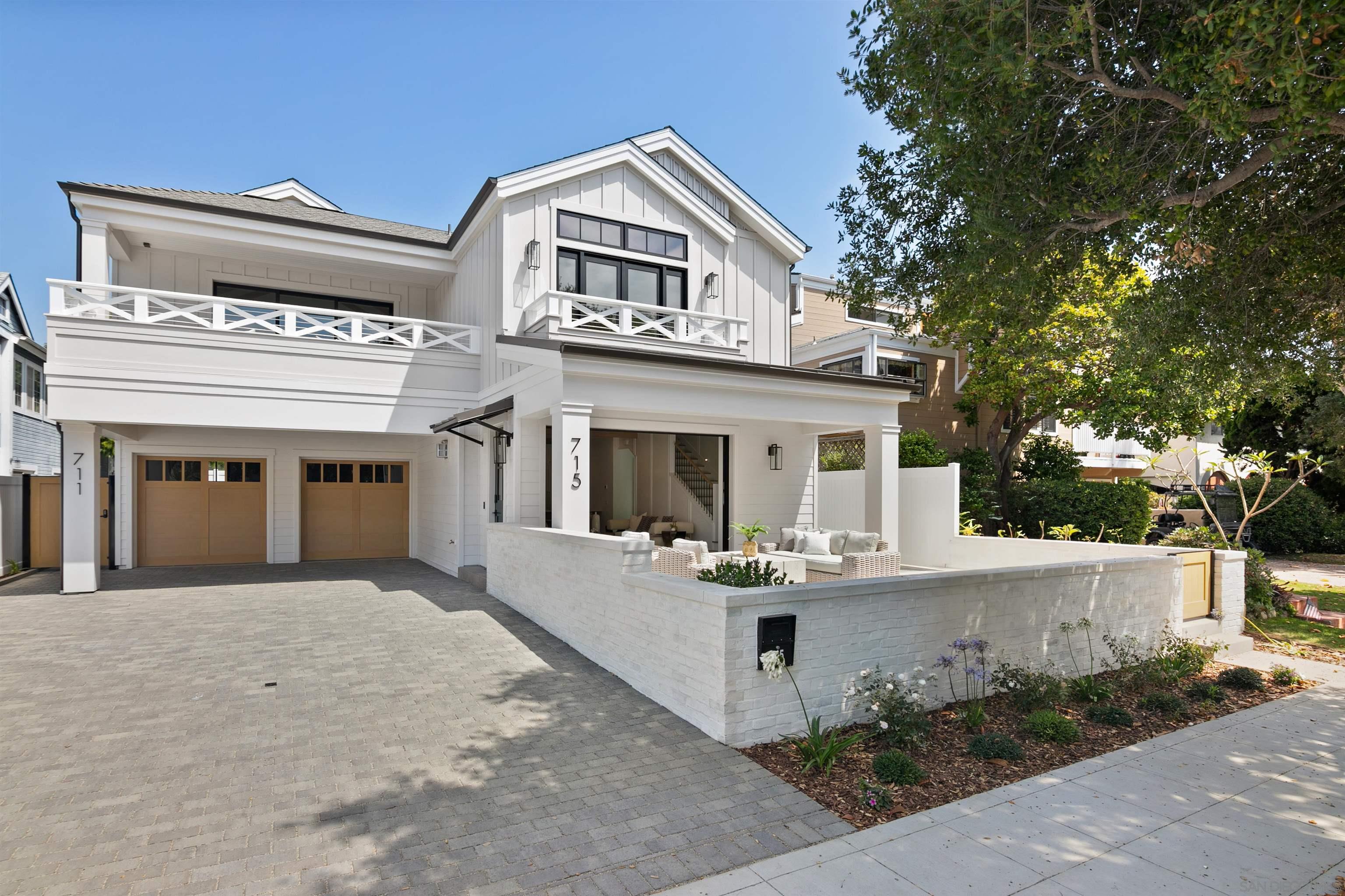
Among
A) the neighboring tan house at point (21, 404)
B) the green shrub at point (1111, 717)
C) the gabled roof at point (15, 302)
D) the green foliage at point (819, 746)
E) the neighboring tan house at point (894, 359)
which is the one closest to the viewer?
the green foliage at point (819, 746)

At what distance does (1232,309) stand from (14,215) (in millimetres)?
35250

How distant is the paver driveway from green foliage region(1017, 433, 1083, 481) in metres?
18.2

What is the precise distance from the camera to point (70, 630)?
28.5 feet

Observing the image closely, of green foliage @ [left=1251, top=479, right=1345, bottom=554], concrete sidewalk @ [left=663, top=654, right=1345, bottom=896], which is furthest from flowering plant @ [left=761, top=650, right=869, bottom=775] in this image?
green foliage @ [left=1251, top=479, right=1345, bottom=554]

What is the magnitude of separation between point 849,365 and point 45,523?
20047 millimetres

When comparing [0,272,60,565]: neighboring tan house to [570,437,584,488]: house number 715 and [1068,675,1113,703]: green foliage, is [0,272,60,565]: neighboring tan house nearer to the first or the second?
[570,437,584,488]: house number 715

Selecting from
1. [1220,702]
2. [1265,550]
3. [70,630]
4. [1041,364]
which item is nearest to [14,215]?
[70,630]

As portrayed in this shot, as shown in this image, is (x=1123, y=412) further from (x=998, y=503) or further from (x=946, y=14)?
(x=946, y=14)

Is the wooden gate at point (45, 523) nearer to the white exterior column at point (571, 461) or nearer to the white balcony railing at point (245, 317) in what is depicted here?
the white balcony railing at point (245, 317)

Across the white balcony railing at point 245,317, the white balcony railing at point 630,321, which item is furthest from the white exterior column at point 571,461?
the white balcony railing at point 245,317

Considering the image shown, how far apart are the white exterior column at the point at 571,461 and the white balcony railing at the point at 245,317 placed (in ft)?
16.5

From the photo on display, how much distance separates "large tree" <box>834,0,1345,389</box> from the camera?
424 centimetres

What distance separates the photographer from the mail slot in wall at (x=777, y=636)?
530cm

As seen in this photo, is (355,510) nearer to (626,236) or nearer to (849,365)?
(626,236)
